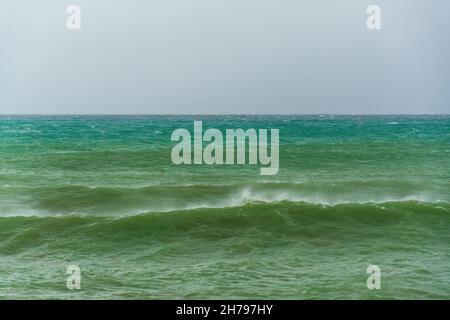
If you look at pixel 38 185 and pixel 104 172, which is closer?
pixel 38 185

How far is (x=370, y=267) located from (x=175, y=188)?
976 cm

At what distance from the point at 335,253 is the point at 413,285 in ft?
7.35

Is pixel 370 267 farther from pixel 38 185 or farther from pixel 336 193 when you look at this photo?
pixel 38 185

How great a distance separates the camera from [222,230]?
1301cm

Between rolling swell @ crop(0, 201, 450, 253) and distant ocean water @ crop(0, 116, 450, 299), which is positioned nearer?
distant ocean water @ crop(0, 116, 450, 299)

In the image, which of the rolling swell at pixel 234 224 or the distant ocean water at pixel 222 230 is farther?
the rolling swell at pixel 234 224

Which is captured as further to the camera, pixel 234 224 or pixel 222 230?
pixel 234 224

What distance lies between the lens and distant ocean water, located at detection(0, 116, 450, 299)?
899cm

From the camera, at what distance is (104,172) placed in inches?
892

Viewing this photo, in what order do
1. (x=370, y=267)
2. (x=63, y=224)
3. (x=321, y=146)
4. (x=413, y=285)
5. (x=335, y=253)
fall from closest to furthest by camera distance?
(x=413, y=285) < (x=370, y=267) < (x=335, y=253) < (x=63, y=224) < (x=321, y=146)

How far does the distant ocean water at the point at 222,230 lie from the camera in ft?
29.5
